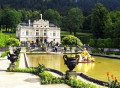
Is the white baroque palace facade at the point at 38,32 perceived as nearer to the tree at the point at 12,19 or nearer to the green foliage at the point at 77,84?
the tree at the point at 12,19

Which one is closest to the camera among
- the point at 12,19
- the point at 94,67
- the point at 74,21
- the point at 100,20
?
the point at 94,67

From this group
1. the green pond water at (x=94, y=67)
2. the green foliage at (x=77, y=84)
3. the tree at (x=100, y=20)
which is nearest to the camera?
the green foliage at (x=77, y=84)

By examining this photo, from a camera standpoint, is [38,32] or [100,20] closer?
[100,20]

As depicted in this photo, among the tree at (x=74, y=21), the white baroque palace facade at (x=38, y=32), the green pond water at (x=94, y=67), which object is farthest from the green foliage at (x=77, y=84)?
the tree at (x=74, y=21)

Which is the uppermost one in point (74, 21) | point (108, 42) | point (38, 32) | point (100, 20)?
point (74, 21)

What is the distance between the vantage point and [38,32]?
62219 mm

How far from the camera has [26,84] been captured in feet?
29.1

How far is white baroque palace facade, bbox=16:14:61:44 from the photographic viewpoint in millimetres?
60406

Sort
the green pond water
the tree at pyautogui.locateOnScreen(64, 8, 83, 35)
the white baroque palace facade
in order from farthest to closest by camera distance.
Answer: the tree at pyautogui.locateOnScreen(64, 8, 83, 35) < the white baroque palace facade < the green pond water

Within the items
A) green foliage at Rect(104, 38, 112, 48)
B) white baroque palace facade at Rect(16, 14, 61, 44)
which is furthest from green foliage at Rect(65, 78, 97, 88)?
white baroque palace facade at Rect(16, 14, 61, 44)

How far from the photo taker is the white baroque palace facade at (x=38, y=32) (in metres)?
60.4

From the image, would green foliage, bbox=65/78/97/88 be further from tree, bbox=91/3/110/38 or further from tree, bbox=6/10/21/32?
tree, bbox=6/10/21/32

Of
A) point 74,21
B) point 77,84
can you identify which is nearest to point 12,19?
point 74,21

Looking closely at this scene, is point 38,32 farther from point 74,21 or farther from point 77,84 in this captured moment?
point 77,84
